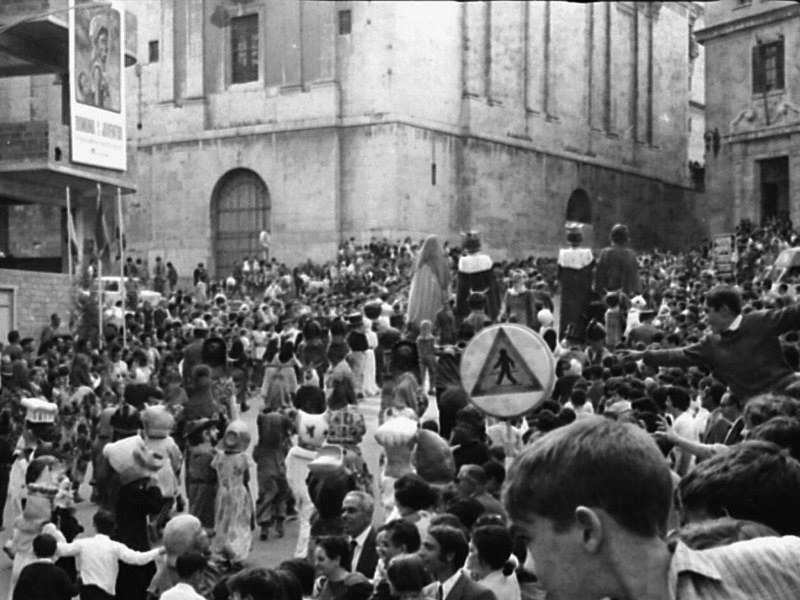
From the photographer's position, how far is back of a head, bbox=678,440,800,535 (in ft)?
10.0

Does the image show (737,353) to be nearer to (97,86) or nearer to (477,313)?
(477,313)

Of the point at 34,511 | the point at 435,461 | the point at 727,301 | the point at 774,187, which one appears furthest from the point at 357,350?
the point at 774,187

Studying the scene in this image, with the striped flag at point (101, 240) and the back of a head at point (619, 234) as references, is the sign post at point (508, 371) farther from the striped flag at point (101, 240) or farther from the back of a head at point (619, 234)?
the striped flag at point (101, 240)

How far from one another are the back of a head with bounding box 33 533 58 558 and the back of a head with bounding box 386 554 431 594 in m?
2.98

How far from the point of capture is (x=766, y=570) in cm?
249

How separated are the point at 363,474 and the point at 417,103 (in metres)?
34.7

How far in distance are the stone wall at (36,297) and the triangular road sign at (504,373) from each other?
72.6 feet

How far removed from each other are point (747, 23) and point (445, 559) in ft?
136

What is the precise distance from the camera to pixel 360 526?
7.29m

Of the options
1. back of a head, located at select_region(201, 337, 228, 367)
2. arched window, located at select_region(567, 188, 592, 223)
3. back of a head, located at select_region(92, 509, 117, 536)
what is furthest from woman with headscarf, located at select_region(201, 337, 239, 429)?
arched window, located at select_region(567, 188, 592, 223)

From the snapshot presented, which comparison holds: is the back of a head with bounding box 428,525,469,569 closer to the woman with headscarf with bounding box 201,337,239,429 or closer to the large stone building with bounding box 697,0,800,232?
the woman with headscarf with bounding box 201,337,239,429

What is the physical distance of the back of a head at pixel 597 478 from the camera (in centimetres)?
221

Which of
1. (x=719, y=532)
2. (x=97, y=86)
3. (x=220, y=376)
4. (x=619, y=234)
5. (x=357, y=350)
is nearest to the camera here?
(x=719, y=532)

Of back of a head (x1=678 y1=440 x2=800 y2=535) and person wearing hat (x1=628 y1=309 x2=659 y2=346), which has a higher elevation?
back of a head (x1=678 y1=440 x2=800 y2=535)
